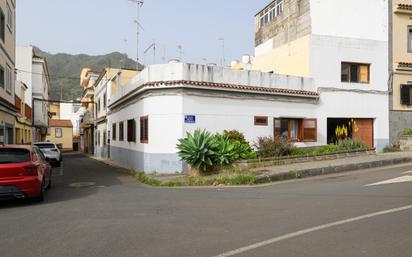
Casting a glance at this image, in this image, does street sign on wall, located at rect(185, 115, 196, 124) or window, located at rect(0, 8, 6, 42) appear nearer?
street sign on wall, located at rect(185, 115, 196, 124)

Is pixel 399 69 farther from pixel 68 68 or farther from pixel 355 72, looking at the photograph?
pixel 68 68

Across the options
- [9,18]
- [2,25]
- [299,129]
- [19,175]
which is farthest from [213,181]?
[9,18]

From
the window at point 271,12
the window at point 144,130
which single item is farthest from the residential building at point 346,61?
the window at point 144,130

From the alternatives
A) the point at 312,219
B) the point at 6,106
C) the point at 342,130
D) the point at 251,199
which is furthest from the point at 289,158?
the point at 6,106

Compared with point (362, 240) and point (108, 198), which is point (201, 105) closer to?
point (108, 198)

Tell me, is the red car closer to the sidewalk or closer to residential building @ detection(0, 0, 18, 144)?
the sidewalk

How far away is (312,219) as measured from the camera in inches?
320

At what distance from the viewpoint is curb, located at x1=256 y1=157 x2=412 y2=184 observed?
15.0m

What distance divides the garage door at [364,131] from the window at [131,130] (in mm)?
11867

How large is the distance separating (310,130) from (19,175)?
15.2 metres

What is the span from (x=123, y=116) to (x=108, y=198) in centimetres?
1562

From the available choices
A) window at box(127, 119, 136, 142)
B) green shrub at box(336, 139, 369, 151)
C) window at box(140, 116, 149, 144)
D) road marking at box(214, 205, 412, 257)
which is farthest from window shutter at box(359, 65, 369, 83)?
road marking at box(214, 205, 412, 257)

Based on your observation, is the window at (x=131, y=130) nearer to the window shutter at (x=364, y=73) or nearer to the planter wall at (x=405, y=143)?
the window shutter at (x=364, y=73)

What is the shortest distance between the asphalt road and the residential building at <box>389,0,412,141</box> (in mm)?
12914
